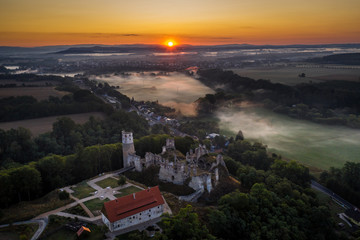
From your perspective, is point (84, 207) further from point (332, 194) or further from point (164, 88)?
point (164, 88)

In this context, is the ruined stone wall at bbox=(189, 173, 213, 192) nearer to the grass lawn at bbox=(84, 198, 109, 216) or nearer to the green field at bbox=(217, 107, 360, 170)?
the grass lawn at bbox=(84, 198, 109, 216)

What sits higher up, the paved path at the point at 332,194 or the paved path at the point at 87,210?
the paved path at the point at 87,210

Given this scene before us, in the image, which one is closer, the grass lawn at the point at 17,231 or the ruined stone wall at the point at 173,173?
the grass lawn at the point at 17,231

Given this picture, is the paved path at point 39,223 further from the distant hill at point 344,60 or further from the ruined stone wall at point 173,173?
the distant hill at point 344,60

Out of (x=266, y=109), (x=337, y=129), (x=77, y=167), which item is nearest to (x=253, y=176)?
(x=77, y=167)

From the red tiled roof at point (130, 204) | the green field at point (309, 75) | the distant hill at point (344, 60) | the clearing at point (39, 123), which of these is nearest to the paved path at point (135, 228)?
the red tiled roof at point (130, 204)

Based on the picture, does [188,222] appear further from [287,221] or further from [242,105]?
[242,105]

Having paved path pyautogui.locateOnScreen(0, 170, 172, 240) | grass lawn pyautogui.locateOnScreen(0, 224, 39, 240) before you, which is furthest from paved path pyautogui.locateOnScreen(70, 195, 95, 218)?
grass lawn pyautogui.locateOnScreen(0, 224, 39, 240)
